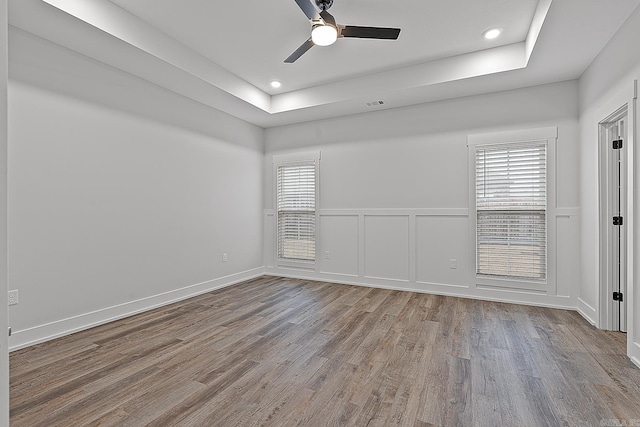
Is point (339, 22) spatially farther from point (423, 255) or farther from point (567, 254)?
point (567, 254)

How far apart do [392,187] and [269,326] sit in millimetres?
2763

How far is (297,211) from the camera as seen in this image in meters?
5.62

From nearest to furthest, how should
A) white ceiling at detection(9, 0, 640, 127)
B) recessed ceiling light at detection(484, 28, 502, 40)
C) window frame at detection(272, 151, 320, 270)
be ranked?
white ceiling at detection(9, 0, 640, 127) < recessed ceiling light at detection(484, 28, 502, 40) < window frame at detection(272, 151, 320, 270)

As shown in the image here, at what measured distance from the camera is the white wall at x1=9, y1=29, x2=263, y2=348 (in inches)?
109

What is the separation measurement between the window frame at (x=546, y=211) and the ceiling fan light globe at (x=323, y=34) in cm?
255

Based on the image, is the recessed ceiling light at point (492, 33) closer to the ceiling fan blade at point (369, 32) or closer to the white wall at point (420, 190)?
the white wall at point (420, 190)

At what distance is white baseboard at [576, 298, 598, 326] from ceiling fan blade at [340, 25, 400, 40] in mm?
3423

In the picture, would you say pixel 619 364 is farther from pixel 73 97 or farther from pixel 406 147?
pixel 73 97

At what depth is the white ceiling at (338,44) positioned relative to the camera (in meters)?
2.70

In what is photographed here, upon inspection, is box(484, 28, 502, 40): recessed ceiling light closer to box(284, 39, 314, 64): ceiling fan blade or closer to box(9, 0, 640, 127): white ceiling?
box(9, 0, 640, 127): white ceiling

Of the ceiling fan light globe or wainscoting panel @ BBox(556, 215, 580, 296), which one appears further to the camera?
wainscoting panel @ BBox(556, 215, 580, 296)

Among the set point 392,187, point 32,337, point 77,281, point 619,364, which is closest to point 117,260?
point 77,281

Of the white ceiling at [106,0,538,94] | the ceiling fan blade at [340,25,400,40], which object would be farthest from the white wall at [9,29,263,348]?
the ceiling fan blade at [340,25,400,40]

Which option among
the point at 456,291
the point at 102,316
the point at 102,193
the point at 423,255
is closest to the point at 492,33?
the point at 423,255
